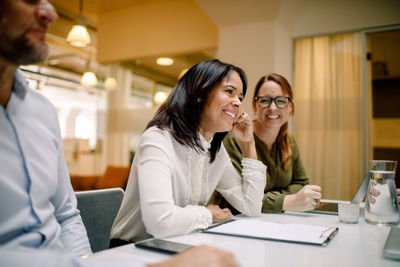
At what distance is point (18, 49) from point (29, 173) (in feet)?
1.02

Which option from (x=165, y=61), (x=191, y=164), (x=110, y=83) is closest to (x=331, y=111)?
(x=165, y=61)

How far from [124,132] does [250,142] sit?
184 inches

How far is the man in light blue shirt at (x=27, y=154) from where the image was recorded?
0.66 meters

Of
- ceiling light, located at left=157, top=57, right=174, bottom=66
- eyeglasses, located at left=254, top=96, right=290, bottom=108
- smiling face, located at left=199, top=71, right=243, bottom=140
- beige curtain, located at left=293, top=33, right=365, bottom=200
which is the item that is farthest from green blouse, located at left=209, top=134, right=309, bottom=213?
ceiling light, located at left=157, top=57, right=174, bottom=66

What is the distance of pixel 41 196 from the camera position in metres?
0.90

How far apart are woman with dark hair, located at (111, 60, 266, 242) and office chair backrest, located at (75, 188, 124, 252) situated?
11cm

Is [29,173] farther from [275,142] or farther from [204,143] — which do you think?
[275,142]

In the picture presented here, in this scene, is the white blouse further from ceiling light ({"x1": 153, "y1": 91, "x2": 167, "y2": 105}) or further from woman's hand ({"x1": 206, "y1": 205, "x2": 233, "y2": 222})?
ceiling light ({"x1": 153, "y1": 91, "x2": 167, "y2": 105})

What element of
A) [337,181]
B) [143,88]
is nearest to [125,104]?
[143,88]

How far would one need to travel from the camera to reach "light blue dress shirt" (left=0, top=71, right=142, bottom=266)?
82 cm

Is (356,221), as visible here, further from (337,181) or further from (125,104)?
(125,104)

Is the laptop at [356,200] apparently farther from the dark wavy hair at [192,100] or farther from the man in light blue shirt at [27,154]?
the man in light blue shirt at [27,154]

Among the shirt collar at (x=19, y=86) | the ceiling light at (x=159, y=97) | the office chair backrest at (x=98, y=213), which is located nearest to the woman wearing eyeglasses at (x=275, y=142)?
the office chair backrest at (x=98, y=213)

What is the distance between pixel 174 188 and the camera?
136cm
